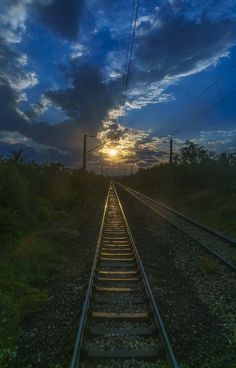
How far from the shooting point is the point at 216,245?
14422 mm

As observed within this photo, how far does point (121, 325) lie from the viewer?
6.59 m

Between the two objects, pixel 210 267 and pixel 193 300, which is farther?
pixel 210 267

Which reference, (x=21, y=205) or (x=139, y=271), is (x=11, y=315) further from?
(x=21, y=205)

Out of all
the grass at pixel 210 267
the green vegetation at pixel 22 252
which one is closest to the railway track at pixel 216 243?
the grass at pixel 210 267

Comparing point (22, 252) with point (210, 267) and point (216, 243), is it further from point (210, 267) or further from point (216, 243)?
point (216, 243)

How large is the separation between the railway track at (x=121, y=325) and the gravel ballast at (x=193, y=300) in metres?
0.32

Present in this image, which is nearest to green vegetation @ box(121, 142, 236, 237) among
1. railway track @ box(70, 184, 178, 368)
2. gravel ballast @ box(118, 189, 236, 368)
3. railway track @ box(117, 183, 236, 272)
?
railway track @ box(117, 183, 236, 272)

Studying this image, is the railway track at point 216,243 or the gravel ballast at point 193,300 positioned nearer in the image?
the gravel ballast at point 193,300

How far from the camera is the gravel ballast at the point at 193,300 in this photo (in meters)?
5.80

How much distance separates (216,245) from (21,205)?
1022 cm

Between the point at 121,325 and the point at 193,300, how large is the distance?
2.31 metres

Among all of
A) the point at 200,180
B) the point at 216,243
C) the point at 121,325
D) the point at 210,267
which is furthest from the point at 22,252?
the point at 200,180

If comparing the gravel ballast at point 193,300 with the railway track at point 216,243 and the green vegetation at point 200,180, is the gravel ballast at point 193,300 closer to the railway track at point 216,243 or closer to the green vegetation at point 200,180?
the railway track at point 216,243

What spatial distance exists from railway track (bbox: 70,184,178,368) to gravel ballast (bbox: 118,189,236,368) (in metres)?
0.32
